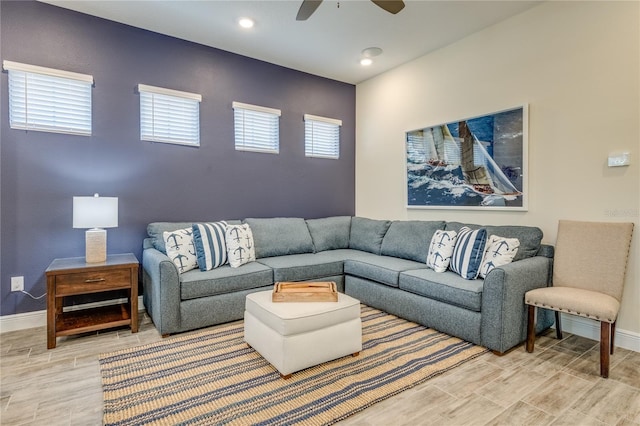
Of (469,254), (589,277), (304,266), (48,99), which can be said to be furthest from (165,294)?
(589,277)

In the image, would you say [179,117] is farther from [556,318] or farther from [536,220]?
[556,318]

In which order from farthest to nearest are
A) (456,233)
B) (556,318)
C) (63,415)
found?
(456,233)
(556,318)
(63,415)

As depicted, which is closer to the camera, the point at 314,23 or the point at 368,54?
the point at 314,23

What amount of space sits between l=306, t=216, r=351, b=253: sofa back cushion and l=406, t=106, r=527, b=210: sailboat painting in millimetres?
888

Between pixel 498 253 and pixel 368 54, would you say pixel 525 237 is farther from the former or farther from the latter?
pixel 368 54

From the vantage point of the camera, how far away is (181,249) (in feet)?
9.87

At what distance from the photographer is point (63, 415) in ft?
5.68

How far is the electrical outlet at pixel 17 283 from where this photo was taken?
9.35ft

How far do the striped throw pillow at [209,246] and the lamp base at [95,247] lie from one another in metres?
0.73

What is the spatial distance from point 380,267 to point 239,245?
1390 millimetres

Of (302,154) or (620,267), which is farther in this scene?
(302,154)

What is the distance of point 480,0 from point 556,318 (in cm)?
271

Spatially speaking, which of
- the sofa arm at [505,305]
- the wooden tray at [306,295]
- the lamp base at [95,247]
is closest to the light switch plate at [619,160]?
the sofa arm at [505,305]

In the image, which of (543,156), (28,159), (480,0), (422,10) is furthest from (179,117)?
(543,156)
